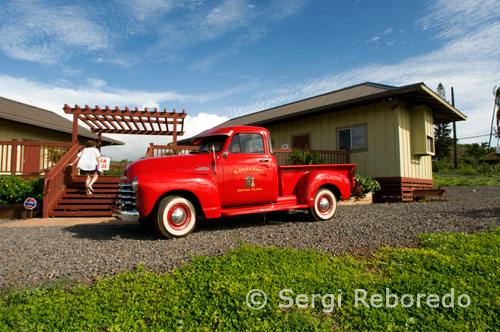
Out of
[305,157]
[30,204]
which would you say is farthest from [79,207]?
[305,157]

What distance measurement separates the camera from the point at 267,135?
20.5 ft

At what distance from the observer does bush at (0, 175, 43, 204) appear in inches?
315

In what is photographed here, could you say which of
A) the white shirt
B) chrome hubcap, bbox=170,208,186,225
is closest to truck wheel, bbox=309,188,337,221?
chrome hubcap, bbox=170,208,186,225

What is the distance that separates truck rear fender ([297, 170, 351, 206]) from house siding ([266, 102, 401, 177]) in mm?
5277

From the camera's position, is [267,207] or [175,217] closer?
[175,217]

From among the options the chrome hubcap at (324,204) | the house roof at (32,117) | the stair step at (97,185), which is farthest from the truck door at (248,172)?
the house roof at (32,117)

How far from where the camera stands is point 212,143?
19.6 ft

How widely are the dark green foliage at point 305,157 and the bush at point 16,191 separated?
791 centimetres

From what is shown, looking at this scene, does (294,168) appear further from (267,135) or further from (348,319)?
(348,319)

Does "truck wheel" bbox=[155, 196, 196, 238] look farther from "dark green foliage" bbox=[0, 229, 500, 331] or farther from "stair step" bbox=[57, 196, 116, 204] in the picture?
"stair step" bbox=[57, 196, 116, 204]

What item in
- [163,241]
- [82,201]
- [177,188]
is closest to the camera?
[163,241]

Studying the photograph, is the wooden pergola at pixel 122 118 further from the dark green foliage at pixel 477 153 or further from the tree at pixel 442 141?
the tree at pixel 442 141

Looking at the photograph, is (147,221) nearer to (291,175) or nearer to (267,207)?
(267,207)

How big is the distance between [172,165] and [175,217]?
3.02 ft
